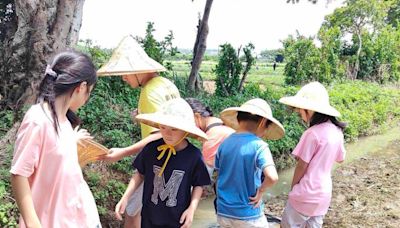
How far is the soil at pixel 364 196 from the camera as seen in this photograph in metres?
4.61

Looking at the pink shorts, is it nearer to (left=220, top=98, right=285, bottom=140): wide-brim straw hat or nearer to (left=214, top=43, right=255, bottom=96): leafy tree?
(left=220, top=98, right=285, bottom=140): wide-brim straw hat

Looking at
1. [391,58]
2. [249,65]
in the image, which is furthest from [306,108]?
[391,58]

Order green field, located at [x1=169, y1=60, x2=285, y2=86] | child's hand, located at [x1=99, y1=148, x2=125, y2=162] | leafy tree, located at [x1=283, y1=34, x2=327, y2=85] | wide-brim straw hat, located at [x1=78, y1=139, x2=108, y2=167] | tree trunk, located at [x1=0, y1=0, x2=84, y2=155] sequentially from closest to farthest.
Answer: wide-brim straw hat, located at [x1=78, y1=139, x2=108, y2=167], child's hand, located at [x1=99, y1=148, x2=125, y2=162], tree trunk, located at [x1=0, y1=0, x2=84, y2=155], green field, located at [x1=169, y1=60, x2=285, y2=86], leafy tree, located at [x1=283, y1=34, x2=327, y2=85]

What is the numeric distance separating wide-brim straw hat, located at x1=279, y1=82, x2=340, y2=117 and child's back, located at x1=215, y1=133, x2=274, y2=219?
0.56 meters

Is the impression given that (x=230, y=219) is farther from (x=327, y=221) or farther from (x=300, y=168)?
(x=327, y=221)

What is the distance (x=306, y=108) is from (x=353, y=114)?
7557mm

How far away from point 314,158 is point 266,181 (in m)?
0.61

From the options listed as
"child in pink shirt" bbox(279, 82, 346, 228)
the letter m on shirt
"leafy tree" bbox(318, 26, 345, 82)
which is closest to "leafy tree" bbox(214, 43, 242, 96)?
"leafy tree" bbox(318, 26, 345, 82)

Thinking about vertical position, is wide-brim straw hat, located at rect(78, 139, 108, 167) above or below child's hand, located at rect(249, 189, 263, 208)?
above

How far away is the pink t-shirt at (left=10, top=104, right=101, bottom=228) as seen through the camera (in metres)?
1.64

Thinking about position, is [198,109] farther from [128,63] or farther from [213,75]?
[213,75]

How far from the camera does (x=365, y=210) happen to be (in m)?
4.93

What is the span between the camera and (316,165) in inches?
111

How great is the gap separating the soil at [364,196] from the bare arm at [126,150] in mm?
2713
